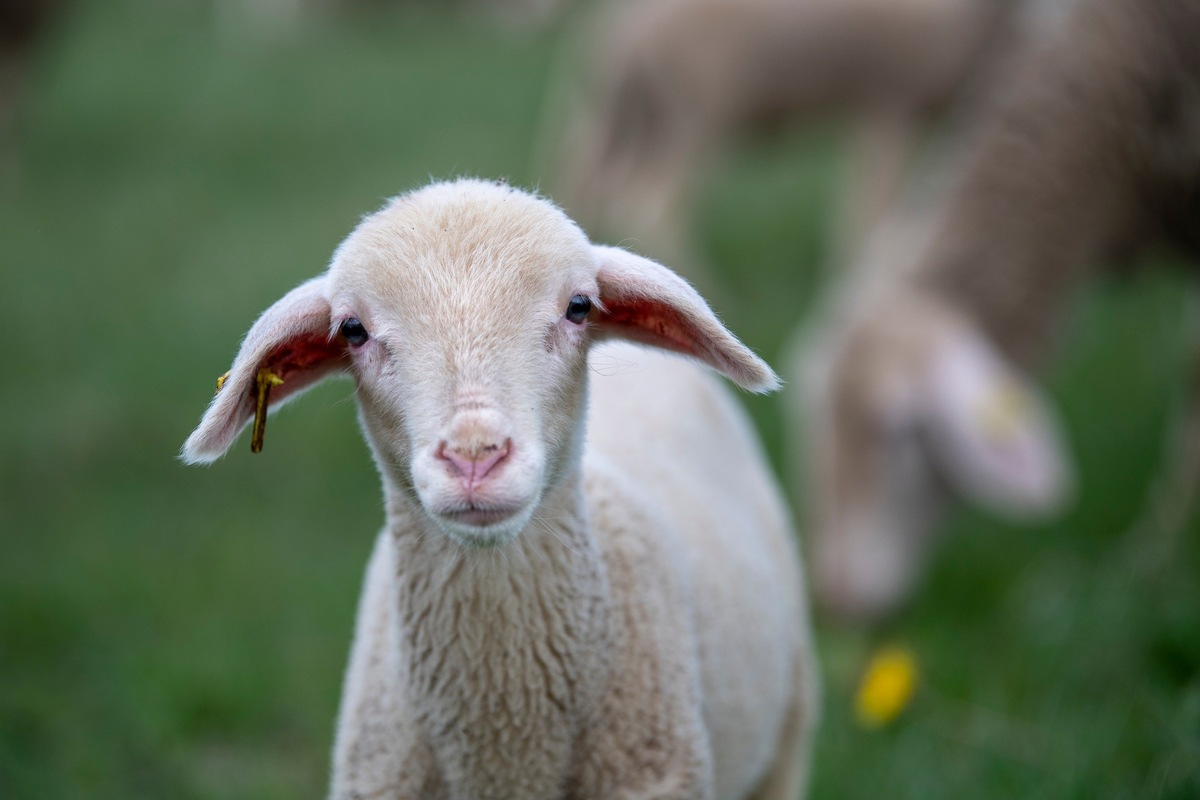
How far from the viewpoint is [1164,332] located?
6.42 m

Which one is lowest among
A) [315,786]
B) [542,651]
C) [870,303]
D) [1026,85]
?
[315,786]

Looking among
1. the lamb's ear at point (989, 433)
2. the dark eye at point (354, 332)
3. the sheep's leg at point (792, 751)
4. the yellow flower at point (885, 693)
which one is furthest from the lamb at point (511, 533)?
the lamb's ear at point (989, 433)

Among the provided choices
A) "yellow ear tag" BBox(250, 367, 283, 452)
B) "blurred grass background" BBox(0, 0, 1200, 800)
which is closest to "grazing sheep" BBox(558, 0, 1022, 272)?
"blurred grass background" BBox(0, 0, 1200, 800)

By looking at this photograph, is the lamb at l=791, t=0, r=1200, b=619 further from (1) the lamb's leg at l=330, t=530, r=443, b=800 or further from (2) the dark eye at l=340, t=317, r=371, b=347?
(2) the dark eye at l=340, t=317, r=371, b=347

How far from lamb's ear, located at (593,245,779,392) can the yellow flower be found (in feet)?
4.44

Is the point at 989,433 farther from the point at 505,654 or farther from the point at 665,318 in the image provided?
the point at 505,654

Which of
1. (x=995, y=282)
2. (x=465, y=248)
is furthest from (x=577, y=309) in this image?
(x=995, y=282)

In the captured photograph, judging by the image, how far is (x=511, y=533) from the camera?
1.76 meters

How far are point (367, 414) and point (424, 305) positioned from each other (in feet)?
0.82

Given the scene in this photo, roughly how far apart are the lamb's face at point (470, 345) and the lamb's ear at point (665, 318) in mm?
61

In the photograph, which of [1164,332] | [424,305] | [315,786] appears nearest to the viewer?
[424,305]

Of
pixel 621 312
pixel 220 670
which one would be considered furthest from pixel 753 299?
pixel 621 312

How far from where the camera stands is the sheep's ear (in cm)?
189

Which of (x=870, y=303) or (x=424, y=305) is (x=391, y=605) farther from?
(x=870, y=303)
